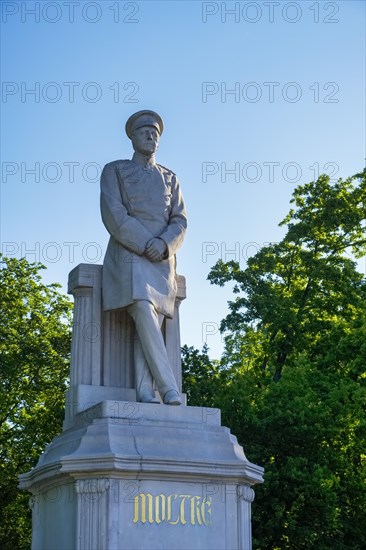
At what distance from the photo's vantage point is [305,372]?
26.0 metres

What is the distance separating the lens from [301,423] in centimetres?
2392

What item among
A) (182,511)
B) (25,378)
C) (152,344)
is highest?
(25,378)

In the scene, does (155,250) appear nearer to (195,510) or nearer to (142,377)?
(142,377)

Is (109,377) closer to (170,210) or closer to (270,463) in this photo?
(170,210)

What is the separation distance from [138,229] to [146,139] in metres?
1.29

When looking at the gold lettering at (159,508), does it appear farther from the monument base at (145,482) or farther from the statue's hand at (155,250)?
the statue's hand at (155,250)

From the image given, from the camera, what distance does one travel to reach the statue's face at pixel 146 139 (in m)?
12.4

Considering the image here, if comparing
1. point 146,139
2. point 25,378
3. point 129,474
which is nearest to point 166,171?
point 146,139

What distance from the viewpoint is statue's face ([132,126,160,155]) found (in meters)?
12.4

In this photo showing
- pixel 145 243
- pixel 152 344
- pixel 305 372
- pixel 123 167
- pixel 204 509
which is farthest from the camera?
pixel 305 372

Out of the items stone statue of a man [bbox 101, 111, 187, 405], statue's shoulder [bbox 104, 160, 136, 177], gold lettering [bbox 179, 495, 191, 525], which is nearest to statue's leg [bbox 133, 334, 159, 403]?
stone statue of a man [bbox 101, 111, 187, 405]

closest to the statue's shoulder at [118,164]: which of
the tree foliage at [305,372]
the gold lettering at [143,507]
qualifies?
the gold lettering at [143,507]

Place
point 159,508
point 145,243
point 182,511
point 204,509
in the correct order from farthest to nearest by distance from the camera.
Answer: point 145,243
point 204,509
point 182,511
point 159,508

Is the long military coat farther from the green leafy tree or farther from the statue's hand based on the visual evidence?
the green leafy tree
